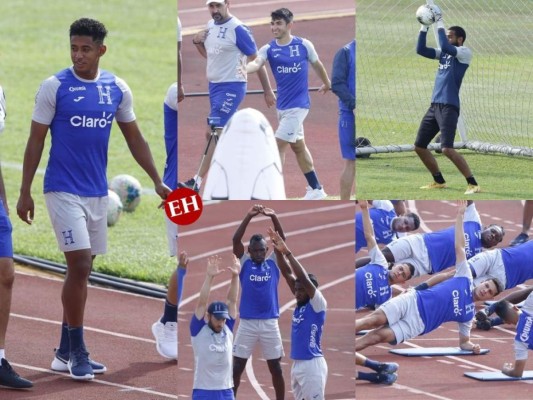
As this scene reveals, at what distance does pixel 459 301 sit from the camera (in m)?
7.48

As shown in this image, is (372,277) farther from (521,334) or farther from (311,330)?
(521,334)

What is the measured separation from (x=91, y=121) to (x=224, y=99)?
44.9 inches

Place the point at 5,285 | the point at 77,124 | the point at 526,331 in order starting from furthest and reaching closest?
the point at 5,285 < the point at 77,124 < the point at 526,331

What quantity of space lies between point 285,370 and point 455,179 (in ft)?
4.38

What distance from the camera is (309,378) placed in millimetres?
6902

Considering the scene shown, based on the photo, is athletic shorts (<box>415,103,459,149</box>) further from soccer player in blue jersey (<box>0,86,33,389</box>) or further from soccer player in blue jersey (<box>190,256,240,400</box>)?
soccer player in blue jersey (<box>0,86,33,389</box>)

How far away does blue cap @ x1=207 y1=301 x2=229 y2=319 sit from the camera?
22.8 feet

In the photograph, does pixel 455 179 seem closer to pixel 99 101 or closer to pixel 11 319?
pixel 99 101

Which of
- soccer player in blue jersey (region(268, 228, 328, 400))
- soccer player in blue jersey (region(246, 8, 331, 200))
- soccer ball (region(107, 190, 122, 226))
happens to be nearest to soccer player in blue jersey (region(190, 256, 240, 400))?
soccer player in blue jersey (region(268, 228, 328, 400))

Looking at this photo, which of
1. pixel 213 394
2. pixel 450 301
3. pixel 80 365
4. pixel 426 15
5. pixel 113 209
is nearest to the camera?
pixel 213 394

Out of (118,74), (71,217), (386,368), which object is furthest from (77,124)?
(118,74)

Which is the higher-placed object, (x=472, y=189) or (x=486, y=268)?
(x=472, y=189)

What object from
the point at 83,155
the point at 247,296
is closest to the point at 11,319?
the point at 83,155

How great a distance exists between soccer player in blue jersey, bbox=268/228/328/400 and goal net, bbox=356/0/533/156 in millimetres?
662
